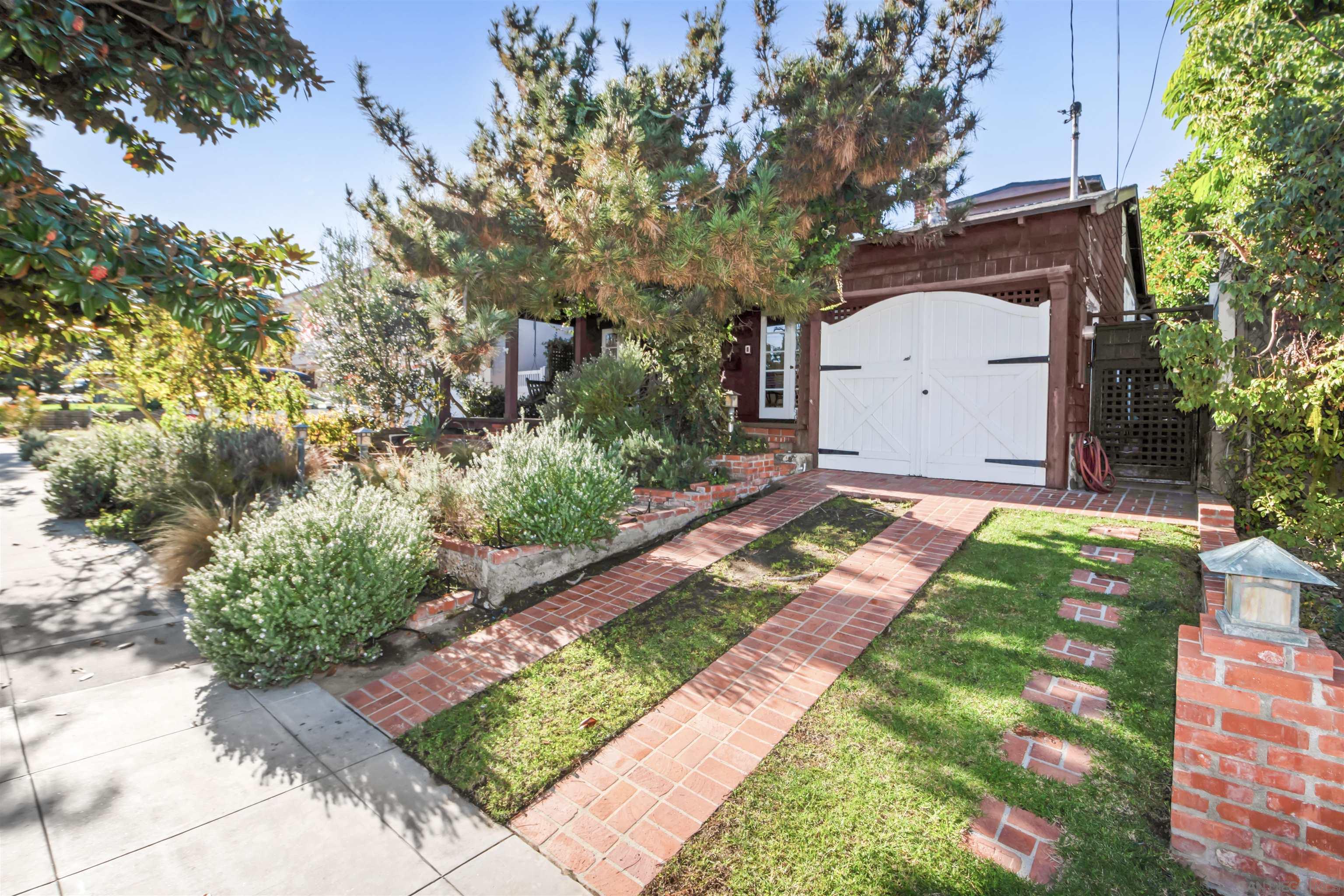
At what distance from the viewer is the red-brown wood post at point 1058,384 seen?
692 centimetres

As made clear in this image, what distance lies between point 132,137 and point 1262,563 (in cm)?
607

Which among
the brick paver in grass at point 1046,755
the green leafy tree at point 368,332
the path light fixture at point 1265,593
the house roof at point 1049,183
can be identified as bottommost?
the brick paver in grass at point 1046,755

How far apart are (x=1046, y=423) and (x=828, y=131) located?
4.40 metres

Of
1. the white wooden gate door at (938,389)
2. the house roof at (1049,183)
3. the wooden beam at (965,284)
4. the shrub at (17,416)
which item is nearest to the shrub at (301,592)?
the white wooden gate door at (938,389)

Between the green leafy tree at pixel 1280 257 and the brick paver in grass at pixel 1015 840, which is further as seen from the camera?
the green leafy tree at pixel 1280 257

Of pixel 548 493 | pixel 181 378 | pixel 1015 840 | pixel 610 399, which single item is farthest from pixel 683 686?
pixel 181 378

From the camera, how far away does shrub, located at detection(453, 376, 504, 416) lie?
40.8 feet

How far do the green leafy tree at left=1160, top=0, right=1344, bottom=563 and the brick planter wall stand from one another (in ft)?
10.3

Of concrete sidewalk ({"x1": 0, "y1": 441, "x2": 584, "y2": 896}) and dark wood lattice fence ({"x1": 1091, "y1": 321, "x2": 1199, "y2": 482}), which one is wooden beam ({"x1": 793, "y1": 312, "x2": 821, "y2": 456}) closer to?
dark wood lattice fence ({"x1": 1091, "y1": 321, "x2": 1199, "y2": 482})

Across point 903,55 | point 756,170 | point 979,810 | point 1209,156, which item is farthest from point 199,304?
point 1209,156

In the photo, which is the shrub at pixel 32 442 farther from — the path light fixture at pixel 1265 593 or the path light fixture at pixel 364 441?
the path light fixture at pixel 1265 593

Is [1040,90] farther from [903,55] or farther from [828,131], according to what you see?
[828,131]

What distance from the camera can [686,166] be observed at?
641cm

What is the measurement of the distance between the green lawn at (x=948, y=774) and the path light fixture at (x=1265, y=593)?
74 cm
